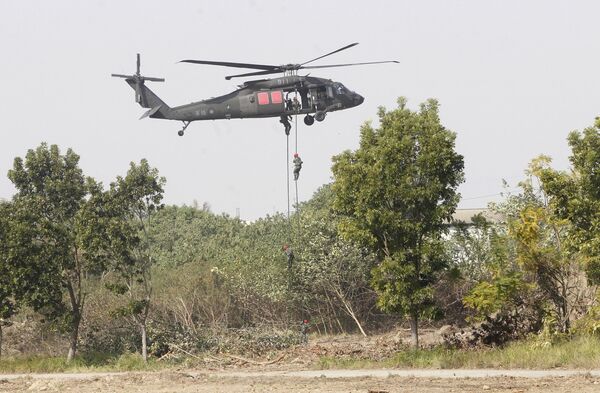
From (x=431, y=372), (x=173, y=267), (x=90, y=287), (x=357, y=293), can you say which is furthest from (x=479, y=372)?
(x=173, y=267)

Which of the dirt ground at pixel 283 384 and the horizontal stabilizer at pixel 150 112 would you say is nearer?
the dirt ground at pixel 283 384

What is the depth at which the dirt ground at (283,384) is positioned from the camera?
21562mm

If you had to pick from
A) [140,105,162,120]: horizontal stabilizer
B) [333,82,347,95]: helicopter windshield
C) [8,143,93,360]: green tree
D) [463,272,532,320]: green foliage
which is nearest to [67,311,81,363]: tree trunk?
[8,143,93,360]: green tree

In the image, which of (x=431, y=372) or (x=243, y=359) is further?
(x=243, y=359)

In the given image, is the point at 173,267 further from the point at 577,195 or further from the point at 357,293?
the point at 577,195

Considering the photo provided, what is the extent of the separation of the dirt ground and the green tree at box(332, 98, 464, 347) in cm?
499

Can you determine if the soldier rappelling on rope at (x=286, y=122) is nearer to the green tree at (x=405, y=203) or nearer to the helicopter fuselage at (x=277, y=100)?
the helicopter fuselage at (x=277, y=100)

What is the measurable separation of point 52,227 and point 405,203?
1436 centimetres

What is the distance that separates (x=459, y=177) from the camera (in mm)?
→ 30328

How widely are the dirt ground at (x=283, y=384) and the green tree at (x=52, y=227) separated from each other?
5.62 meters

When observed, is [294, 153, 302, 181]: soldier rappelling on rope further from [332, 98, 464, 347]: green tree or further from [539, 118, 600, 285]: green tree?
[539, 118, 600, 285]: green tree

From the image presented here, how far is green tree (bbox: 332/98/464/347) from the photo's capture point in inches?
1171

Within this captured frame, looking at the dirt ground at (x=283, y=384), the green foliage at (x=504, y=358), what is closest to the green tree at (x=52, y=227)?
the dirt ground at (x=283, y=384)

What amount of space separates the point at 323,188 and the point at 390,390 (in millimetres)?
36767
